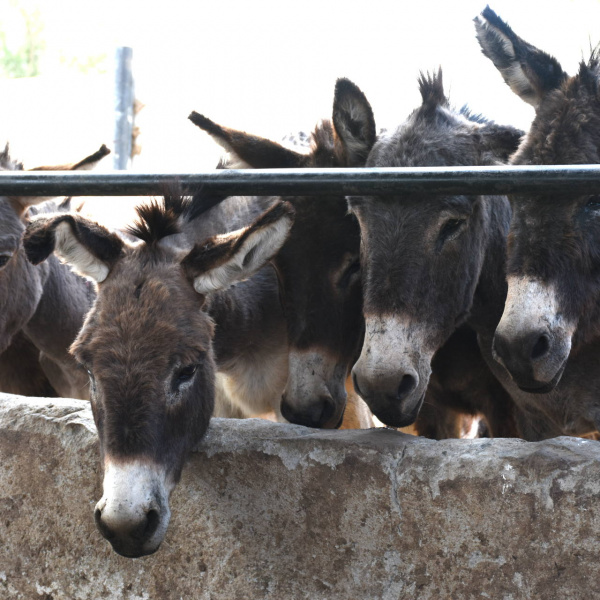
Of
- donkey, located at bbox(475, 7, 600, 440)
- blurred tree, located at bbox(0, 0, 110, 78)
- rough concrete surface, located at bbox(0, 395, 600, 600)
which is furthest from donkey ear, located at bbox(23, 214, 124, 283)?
blurred tree, located at bbox(0, 0, 110, 78)

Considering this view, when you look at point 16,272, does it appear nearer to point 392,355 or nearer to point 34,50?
point 392,355

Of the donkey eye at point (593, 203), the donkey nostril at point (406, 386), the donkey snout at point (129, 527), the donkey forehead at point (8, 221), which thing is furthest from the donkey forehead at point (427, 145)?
the donkey forehead at point (8, 221)

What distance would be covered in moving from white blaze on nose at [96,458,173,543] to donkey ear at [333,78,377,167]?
1873mm

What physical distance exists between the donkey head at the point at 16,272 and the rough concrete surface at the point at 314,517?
1150mm

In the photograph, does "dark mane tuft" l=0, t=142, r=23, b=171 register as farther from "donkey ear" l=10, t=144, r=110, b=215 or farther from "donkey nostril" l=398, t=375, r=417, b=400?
"donkey nostril" l=398, t=375, r=417, b=400

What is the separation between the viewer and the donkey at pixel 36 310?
439 centimetres

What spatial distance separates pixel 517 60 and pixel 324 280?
1.30 m

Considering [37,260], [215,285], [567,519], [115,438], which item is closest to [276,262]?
[215,285]

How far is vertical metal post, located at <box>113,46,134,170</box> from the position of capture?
9367 mm

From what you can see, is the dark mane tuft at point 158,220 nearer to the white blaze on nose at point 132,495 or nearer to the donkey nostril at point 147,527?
the white blaze on nose at point 132,495

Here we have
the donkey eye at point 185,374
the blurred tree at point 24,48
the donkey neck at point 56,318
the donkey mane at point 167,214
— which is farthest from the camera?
the blurred tree at point 24,48

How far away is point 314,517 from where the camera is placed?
110 inches

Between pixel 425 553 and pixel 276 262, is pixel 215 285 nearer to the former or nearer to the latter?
pixel 276 262

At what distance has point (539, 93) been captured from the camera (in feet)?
11.0
